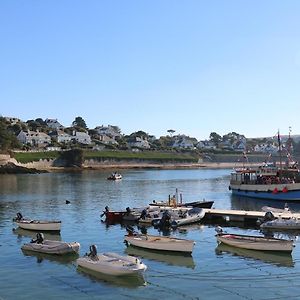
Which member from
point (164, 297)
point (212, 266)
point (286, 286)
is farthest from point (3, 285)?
point (286, 286)

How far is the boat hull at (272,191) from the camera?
60.0 metres

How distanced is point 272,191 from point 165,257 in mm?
36072

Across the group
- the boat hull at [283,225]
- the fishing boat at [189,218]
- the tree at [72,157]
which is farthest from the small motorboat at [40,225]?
the tree at [72,157]

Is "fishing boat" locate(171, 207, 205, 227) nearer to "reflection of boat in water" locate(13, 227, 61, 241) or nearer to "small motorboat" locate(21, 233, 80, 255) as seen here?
"reflection of boat in water" locate(13, 227, 61, 241)

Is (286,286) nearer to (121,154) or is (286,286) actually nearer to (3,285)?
(3,285)

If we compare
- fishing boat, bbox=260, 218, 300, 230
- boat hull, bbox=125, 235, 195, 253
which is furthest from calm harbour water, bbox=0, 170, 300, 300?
fishing boat, bbox=260, 218, 300, 230

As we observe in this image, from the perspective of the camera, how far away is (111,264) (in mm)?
24562

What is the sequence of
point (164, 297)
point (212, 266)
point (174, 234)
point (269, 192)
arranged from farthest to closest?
point (269, 192), point (174, 234), point (212, 266), point (164, 297)

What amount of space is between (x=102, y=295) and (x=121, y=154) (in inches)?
6631

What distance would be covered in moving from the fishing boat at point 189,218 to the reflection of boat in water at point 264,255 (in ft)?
29.2

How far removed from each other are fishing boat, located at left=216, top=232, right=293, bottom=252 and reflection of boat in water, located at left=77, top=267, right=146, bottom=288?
29.0ft

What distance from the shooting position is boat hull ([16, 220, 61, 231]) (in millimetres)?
38469

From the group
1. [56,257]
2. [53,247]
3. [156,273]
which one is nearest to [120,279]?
[156,273]

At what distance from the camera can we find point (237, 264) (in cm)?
2745
